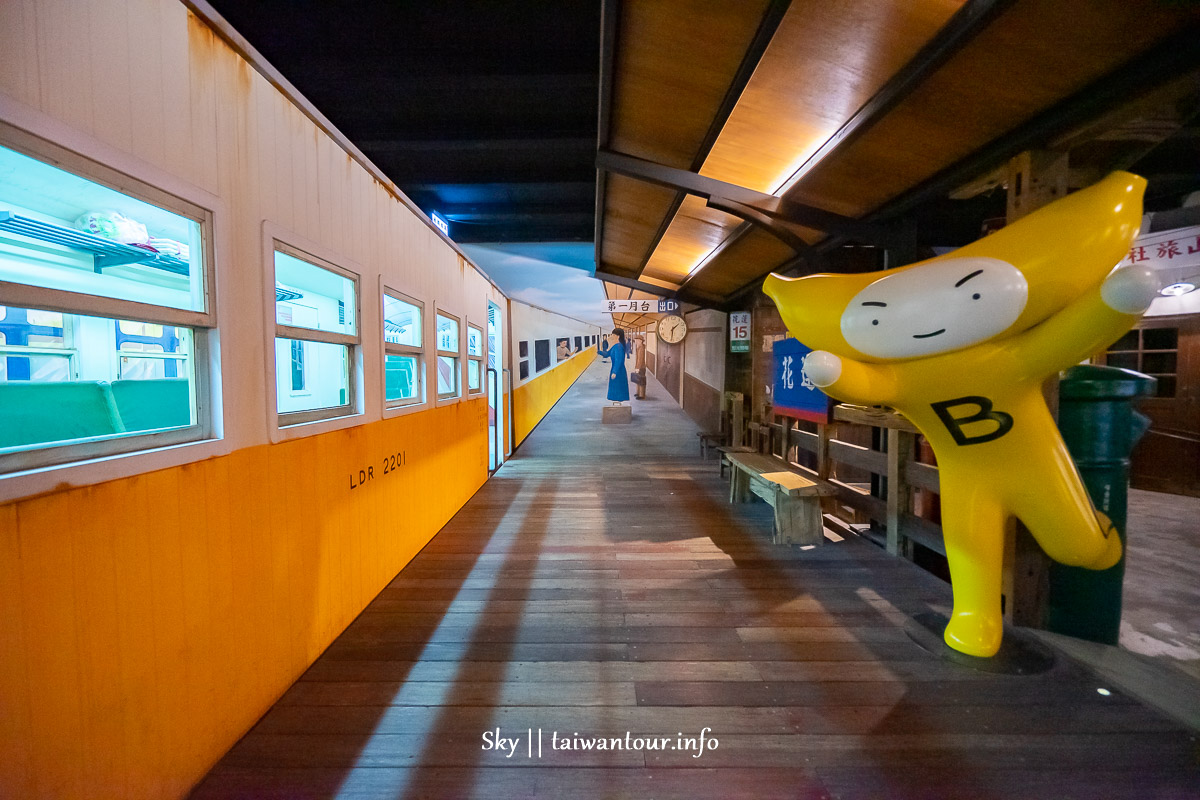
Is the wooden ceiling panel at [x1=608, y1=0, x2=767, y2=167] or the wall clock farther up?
the wooden ceiling panel at [x1=608, y1=0, x2=767, y2=167]

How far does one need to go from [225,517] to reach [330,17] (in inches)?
226

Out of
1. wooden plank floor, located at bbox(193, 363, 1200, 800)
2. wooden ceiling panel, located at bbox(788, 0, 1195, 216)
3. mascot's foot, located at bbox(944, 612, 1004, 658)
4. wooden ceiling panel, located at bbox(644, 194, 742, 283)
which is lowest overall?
wooden plank floor, located at bbox(193, 363, 1200, 800)

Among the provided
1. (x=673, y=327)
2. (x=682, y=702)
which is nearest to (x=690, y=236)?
(x=673, y=327)

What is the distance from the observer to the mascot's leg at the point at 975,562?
2305 mm

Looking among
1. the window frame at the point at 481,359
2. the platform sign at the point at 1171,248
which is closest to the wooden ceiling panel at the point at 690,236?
the window frame at the point at 481,359

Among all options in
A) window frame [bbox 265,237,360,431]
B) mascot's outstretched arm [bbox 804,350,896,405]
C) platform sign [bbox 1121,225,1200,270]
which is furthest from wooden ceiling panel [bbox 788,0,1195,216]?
platform sign [bbox 1121,225,1200,270]

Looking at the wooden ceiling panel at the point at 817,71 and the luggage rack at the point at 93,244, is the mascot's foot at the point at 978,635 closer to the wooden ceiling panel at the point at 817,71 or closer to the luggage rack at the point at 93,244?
the wooden ceiling panel at the point at 817,71

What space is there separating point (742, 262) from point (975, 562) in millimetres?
4506

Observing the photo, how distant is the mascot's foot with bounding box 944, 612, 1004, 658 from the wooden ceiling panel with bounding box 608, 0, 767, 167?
3.19 metres

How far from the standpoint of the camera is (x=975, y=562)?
91.7 inches

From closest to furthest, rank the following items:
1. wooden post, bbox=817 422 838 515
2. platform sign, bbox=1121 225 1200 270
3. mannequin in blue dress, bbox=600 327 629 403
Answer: wooden post, bbox=817 422 838 515 → platform sign, bbox=1121 225 1200 270 → mannequin in blue dress, bbox=600 327 629 403

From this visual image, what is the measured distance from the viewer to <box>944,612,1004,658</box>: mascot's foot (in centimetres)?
237

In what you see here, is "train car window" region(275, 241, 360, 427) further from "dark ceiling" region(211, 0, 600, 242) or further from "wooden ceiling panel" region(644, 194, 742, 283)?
"dark ceiling" region(211, 0, 600, 242)

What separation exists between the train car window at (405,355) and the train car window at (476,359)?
1.31 metres
